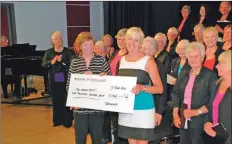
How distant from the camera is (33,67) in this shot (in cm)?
642

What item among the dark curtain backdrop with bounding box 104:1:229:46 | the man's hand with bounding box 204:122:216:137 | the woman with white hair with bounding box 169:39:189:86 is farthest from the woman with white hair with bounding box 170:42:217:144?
the dark curtain backdrop with bounding box 104:1:229:46

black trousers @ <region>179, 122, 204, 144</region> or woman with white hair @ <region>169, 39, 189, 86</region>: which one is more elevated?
woman with white hair @ <region>169, 39, 189, 86</region>

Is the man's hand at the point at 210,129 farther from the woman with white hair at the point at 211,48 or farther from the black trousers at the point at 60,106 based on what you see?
the black trousers at the point at 60,106

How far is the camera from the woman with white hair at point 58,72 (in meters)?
4.56

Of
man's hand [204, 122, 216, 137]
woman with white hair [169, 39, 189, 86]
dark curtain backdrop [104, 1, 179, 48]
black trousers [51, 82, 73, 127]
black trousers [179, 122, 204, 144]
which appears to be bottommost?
black trousers [51, 82, 73, 127]

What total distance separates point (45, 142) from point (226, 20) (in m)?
3.18

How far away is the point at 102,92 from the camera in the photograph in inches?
106

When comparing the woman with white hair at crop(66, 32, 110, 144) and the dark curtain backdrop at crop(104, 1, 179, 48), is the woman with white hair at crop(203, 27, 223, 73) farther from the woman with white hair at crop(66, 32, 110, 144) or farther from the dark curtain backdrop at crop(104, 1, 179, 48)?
the dark curtain backdrop at crop(104, 1, 179, 48)

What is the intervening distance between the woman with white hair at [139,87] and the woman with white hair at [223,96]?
0.51 m

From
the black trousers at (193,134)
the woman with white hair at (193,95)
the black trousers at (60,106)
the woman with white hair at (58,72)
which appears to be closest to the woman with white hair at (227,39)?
the woman with white hair at (193,95)

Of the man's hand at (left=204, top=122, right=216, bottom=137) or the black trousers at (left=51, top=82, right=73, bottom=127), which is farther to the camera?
the black trousers at (left=51, top=82, right=73, bottom=127)

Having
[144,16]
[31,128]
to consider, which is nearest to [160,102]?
[31,128]

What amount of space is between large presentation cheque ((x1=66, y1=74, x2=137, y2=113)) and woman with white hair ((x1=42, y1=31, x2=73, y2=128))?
1.81 metres

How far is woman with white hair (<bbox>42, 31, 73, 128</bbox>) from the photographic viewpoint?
179 inches
